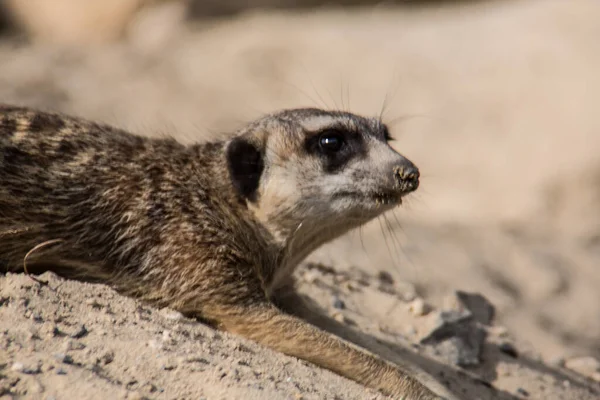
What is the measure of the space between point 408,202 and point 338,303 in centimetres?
59

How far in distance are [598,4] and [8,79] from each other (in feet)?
18.3

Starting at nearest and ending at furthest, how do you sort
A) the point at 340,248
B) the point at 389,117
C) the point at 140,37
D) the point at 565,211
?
the point at 340,248, the point at 565,211, the point at 389,117, the point at 140,37

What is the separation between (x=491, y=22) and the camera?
30.1 ft

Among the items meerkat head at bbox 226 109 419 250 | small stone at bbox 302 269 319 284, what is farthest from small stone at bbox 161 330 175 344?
small stone at bbox 302 269 319 284

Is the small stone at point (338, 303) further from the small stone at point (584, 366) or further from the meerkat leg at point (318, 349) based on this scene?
the small stone at point (584, 366)

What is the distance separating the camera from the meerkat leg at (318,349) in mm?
3105

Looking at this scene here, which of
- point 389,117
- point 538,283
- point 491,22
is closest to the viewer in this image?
point 538,283

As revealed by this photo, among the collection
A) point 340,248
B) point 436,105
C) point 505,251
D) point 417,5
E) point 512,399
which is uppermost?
point 417,5

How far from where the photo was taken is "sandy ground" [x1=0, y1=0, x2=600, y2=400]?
109 inches

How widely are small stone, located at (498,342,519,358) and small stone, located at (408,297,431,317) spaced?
402 millimetres

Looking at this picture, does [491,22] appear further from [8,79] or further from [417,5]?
[8,79]

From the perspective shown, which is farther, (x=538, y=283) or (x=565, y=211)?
(x=565, y=211)

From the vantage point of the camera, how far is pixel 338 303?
4.10m

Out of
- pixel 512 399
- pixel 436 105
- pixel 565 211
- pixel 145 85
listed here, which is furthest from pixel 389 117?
pixel 512 399
